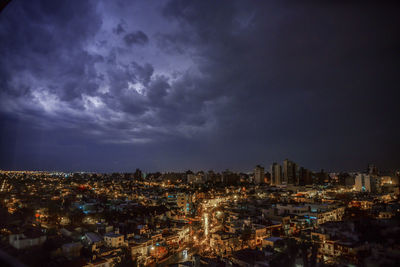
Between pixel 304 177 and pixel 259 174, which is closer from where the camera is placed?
pixel 304 177

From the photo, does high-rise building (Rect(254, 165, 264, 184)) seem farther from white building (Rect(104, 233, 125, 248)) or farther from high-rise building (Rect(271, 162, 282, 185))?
white building (Rect(104, 233, 125, 248))

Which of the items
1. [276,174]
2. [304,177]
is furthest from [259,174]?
[304,177]

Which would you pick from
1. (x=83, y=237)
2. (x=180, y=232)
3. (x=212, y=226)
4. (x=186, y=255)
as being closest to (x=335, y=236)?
(x=186, y=255)

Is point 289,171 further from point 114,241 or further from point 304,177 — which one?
point 114,241

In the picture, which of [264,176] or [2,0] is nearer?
[2,0]

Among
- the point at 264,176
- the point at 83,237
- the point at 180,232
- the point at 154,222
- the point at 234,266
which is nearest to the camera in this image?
the point at 234,266

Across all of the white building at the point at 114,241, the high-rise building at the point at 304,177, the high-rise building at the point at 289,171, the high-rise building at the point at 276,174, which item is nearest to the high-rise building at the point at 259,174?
the high-rise building at the point at 276,174

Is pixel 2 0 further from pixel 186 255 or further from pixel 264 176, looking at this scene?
pixel 264 176
